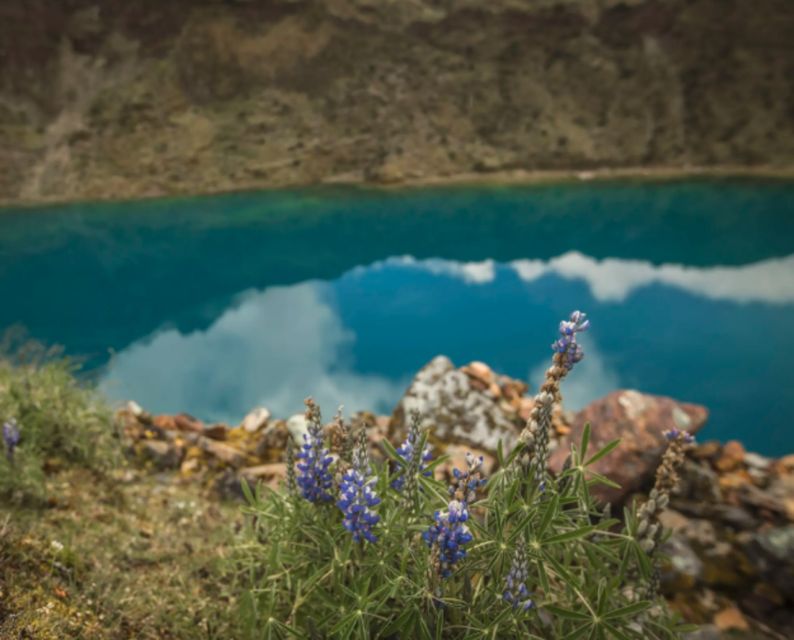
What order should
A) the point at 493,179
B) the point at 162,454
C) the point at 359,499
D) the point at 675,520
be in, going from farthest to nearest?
the point at 493,179, the point at 162,454, the point at 675,520, the point at 359,499

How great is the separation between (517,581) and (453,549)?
1.02ft

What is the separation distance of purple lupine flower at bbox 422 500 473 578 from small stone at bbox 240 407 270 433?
17.3 ft

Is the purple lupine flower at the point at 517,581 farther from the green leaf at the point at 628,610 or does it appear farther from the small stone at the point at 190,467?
the small stone at the point at 190,467

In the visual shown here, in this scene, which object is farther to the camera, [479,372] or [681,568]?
[479,372]

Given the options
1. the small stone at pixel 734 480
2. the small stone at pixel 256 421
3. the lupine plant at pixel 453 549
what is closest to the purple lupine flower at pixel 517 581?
the lupine plant at pixel 453 549

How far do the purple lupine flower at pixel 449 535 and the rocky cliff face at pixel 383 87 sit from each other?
1260 inches

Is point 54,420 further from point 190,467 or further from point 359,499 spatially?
point 359,499

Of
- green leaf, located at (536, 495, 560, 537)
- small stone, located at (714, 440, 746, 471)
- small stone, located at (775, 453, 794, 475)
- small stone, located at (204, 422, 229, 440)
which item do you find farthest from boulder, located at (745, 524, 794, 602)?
small stone, located at (204, 422, 229, 440)

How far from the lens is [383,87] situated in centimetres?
3559

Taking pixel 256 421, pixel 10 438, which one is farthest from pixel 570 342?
pixel 256 421

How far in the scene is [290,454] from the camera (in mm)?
2602

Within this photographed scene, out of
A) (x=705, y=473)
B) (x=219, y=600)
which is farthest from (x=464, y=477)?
(x=705, y=473)

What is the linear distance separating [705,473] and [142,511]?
5267mm

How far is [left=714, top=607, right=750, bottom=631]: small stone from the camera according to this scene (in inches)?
171
